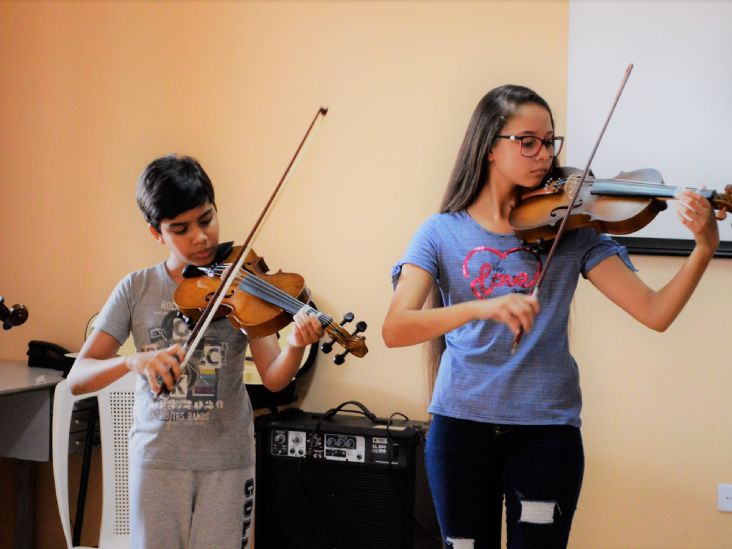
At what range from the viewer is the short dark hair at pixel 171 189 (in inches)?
68.1

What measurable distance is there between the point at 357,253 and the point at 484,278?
1390mm

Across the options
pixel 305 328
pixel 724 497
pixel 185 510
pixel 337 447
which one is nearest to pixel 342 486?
pixel 337 447

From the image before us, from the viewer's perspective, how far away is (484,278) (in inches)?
58.7

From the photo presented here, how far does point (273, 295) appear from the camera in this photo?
1697 mm

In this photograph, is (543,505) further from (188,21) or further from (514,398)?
(188,21)

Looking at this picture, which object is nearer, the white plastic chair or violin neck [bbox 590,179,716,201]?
violin neck [bbox 590,179,716,201]

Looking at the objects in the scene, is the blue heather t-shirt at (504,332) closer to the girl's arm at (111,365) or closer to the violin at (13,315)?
the girl's arm at (111,365)

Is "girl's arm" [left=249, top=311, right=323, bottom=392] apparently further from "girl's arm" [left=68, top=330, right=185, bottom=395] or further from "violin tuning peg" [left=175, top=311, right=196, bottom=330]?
"girl's arm" [left=68, top=330, right=185, bottom=395]

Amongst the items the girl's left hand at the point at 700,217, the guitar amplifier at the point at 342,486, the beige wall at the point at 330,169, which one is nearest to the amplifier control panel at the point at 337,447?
the guitar amplifier at the point at 342,486

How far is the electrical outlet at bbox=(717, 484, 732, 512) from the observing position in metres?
2.44

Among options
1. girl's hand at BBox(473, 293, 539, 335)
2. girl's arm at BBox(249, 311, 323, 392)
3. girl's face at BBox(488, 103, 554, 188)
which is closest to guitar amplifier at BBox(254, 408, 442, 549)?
girl's arm at BBox(249, 311, 323, 392)

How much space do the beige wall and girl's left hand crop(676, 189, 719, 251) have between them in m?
1.18

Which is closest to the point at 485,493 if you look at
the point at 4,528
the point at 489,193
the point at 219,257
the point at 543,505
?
the point at 543,505

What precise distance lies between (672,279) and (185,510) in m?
1.04
